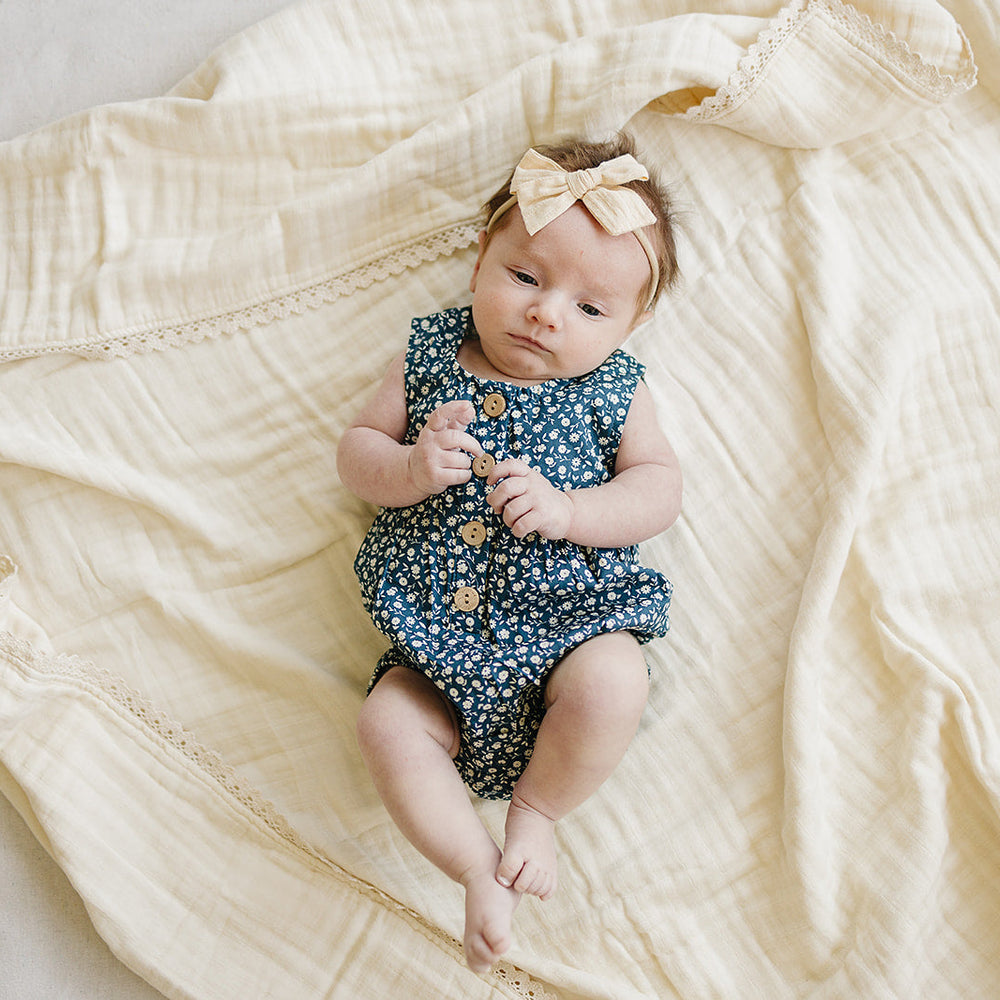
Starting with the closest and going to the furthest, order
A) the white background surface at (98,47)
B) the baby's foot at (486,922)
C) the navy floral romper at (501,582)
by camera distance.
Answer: the baby's foot at (486,922) < the navy floral romper at (501,582) < the white background surface at (98,47)

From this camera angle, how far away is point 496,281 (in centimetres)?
122

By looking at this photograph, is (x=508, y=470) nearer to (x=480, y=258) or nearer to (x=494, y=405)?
(x=494, y=405)

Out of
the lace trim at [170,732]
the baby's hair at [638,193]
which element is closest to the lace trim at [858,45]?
the baby's hair at [638,193]

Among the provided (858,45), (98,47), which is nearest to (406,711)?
(858,45)

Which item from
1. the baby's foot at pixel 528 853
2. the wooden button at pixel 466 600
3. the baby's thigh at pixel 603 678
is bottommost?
the baby's foot at pixel 528 853

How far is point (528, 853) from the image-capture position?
1109mm

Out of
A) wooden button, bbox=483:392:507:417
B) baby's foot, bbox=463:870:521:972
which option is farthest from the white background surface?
baby's foot, bbox=463:870:521:972

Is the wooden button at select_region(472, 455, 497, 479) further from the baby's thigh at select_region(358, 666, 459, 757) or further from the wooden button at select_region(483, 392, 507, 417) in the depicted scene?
the baby's thigh at select_region(358, 666, 459, 757)

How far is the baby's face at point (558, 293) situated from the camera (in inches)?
47.2

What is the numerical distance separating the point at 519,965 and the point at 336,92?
1308 millimetres

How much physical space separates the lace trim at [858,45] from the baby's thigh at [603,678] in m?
0.81

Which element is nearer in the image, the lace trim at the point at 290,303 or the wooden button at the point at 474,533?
the wooden button at the point at 474,533

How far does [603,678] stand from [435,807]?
0.83ft

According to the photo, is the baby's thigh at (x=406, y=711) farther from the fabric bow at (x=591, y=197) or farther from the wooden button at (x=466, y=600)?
the fabric bow at (x=591, y=197)
